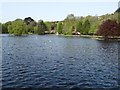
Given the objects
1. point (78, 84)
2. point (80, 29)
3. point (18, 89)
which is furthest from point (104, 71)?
point (80, 29)

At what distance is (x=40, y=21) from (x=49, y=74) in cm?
13813

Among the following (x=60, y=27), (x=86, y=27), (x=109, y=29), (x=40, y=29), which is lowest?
(x=109, y=29)

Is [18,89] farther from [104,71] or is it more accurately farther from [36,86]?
[104,71]

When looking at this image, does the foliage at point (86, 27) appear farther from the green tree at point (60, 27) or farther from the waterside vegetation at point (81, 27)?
the green tree at point (60, 27)

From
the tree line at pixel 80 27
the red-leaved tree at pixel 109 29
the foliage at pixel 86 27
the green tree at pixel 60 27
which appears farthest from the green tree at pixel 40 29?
the red-leaved tree at pixel 109 29

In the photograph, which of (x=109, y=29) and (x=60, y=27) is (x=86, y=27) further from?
(x=109, y=29)

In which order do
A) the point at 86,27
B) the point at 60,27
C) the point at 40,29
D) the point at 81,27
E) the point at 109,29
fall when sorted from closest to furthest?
the point at 109,29 < the point at 86,27 < the point at 81,27 < the point at 60,27 < the point at 40,29

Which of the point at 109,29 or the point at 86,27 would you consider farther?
the point at 86,27

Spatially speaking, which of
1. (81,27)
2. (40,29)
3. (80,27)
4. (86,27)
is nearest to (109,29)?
(86,27)

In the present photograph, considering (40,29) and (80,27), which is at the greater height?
(80,27)

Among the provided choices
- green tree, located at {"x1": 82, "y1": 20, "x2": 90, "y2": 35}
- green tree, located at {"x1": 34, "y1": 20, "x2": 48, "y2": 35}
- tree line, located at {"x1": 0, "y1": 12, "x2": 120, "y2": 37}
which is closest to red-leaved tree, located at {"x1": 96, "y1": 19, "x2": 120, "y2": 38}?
tree line, located at {"x1": 0, "y1": 12, "x2": 120, "y2": 37}

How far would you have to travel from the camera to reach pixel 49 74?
21750 mm

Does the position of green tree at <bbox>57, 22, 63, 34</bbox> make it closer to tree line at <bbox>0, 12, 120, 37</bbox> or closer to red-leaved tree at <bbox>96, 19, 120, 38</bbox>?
tree line at <bbox>0, 12, 120, 37</bbox>

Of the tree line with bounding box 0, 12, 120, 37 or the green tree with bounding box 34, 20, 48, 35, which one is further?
the green tree with bounding box 34, 20, 48, 35
